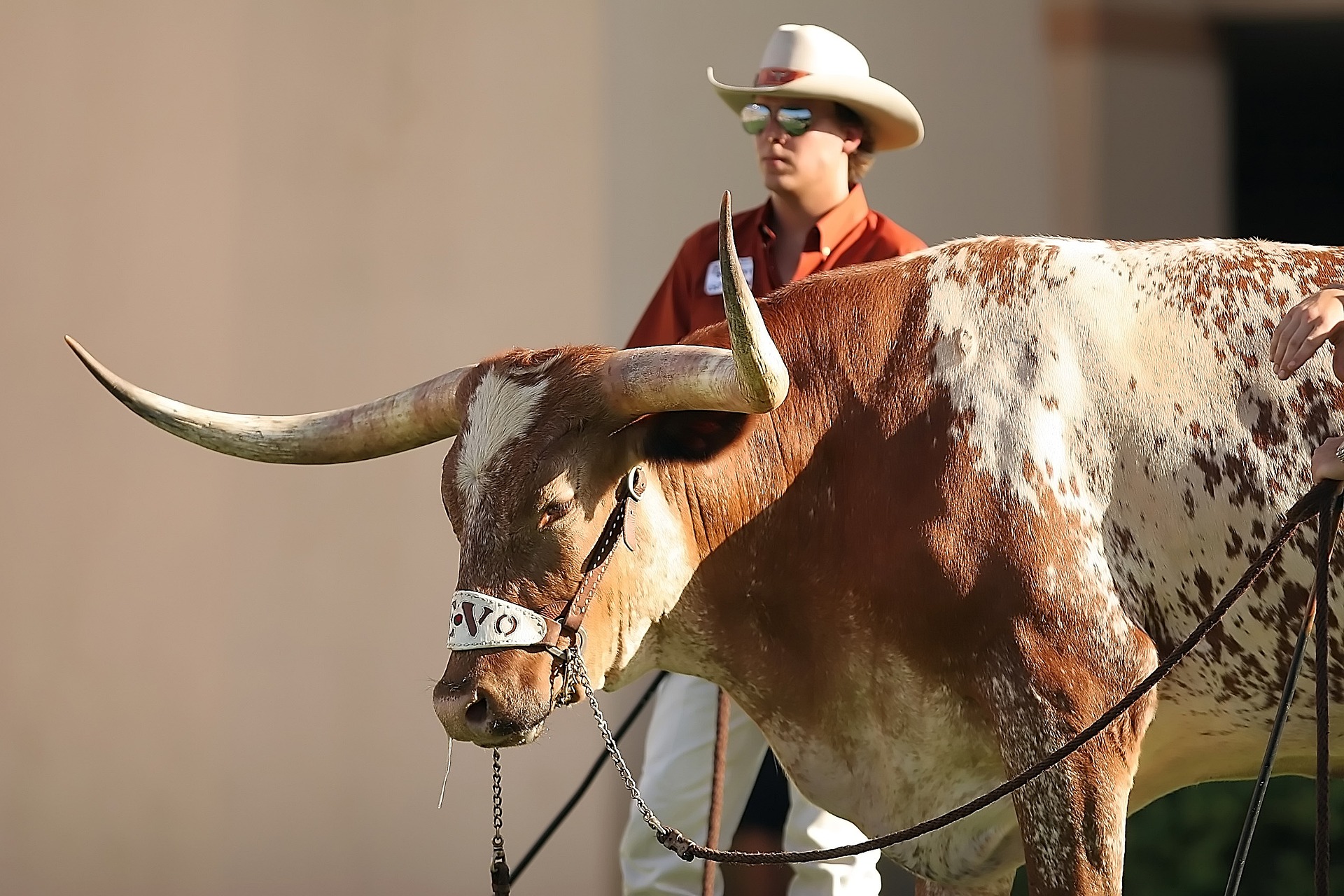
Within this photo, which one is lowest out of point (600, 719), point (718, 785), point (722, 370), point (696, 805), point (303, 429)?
point (696, 805)

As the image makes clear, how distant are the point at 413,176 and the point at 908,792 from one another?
11.0ft

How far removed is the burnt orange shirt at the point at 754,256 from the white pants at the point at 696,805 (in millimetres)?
886

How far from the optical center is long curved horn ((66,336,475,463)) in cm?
285

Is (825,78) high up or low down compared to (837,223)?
up

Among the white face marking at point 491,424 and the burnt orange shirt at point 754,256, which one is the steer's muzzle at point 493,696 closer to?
the white face marking at point 491,424

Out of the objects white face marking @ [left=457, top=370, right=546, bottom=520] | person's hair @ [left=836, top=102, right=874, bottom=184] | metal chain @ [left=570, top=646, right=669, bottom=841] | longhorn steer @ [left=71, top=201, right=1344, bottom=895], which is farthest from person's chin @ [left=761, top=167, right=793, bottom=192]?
metal chain @ [left=570, top=646, right=669, bottom=841]

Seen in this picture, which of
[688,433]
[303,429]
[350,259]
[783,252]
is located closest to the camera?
[688,433]

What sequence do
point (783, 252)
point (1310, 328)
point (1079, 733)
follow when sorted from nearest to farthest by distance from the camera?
point (1310, 328) < point (1079, 733) < point (783, 252)

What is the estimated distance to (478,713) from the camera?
2508 mm

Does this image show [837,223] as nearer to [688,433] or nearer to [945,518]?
[688,433]

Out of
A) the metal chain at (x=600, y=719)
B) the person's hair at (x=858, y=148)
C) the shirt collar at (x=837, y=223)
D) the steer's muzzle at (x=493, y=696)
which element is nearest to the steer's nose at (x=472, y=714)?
the steer's muzzle at (x=493, y=696)

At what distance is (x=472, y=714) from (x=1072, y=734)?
96cm

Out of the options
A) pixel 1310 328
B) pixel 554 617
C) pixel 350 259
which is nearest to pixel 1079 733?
pixel 1310 328

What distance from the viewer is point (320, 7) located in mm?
5367
